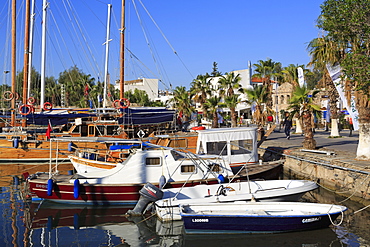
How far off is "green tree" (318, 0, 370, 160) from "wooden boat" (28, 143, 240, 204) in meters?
7.02

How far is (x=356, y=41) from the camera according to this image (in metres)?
18.1

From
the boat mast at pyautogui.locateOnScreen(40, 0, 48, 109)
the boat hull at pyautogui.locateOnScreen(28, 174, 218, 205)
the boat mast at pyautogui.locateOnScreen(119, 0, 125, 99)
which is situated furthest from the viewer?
the boat mast at pyautogui.locateOnScreen(119, 0, 125, 99)

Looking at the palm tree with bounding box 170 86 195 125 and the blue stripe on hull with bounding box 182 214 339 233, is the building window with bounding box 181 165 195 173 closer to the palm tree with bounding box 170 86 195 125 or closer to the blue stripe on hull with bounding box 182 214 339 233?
the blue stripe on hull with bounding box 182 214 339 233

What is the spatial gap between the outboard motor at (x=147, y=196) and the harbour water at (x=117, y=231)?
0.39 meters

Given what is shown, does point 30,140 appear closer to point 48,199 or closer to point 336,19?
point 48,199

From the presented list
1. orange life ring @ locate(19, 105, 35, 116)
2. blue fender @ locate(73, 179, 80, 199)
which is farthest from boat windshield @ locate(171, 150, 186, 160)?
orange life ring @ locate(19, 105, 35, 116)

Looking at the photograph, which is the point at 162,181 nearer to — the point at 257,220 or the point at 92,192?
the point at 92,192

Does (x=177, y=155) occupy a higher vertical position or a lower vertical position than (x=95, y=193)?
higher

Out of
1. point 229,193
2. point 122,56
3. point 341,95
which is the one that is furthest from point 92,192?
point 122,56

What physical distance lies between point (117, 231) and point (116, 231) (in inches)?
1.4

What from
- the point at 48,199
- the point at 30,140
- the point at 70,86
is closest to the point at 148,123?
the point at 30,140

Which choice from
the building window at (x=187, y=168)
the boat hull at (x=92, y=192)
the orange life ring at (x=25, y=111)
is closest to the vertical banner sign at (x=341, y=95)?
the building window at (x=187, y=168)

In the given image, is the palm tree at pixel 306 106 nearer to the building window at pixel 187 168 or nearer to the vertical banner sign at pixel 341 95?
the vertical banner sign at pixel 341 95

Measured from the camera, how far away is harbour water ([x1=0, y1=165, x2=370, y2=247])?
12.0 meters
